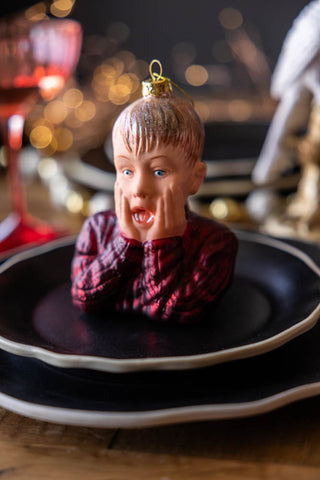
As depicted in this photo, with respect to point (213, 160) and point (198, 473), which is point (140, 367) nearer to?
point (198, 473)

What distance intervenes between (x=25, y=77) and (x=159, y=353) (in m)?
0.43

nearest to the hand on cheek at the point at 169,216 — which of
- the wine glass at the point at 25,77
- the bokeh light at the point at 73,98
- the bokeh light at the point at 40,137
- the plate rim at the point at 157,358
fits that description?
the plate rim at the point at 157,358

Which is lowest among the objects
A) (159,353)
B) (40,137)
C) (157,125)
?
(40,137)

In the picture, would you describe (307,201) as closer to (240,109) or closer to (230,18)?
(240,109)

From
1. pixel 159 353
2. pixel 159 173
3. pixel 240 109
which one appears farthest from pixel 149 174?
pixel 240 109

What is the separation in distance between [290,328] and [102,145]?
1.96 feet

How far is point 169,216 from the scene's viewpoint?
44 cm

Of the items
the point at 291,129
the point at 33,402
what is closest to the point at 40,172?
the point at 291,129

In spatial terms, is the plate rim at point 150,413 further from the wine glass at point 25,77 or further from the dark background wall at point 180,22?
the dark background wall at point 180,22

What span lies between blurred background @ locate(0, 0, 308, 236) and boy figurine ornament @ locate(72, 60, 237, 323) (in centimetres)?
31

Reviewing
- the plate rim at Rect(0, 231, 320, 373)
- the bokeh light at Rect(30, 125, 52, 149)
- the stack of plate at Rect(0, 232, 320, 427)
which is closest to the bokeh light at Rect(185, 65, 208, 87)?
the bokeh light at Rect(30, 125, 52, 149)

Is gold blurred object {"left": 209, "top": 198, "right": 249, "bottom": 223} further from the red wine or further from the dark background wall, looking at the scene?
the dark background wall

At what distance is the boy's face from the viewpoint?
0.42 meters

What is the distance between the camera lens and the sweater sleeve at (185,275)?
0.44m
